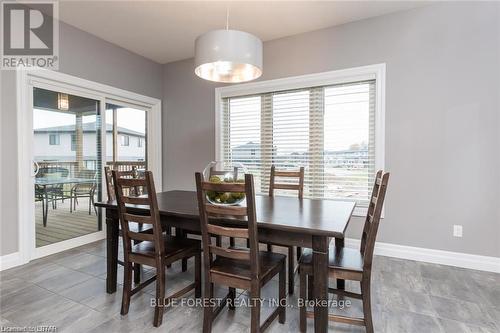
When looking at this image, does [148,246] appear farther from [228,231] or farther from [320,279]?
[320,279]

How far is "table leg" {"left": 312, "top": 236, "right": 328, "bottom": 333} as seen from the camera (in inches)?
58.9

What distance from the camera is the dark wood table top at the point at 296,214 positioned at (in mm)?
1488

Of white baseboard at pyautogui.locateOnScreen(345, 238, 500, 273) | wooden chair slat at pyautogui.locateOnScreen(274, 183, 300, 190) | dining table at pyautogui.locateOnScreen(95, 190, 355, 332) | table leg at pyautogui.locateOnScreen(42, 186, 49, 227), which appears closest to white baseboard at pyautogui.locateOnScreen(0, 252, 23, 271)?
table leg at pyautogui.locateOnScreen(42, 186, 49, 227)

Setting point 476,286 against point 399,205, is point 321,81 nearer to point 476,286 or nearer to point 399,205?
point 399,205

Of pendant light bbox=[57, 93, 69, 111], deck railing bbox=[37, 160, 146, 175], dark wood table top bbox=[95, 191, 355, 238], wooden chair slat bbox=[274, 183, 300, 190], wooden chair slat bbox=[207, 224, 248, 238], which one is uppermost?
pendant light bbox=[57, 93, 69, 111]

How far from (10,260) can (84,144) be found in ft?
5.04

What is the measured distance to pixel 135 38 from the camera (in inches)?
145

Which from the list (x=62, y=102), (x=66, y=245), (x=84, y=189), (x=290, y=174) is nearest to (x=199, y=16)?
(x=62, y=102)

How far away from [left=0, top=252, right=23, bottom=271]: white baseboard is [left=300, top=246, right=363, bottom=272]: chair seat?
301cm

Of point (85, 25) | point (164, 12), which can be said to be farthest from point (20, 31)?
point (164, 12)

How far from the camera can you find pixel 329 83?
342 cm

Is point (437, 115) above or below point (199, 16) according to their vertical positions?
below

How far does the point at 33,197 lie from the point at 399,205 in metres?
4.17

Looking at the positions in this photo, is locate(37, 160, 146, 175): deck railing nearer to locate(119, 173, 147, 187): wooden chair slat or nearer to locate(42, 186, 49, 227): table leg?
locate(42, 186, 49, 227): table leg
